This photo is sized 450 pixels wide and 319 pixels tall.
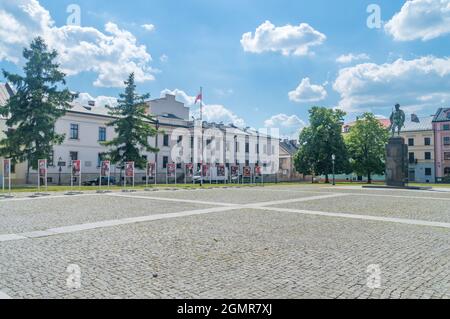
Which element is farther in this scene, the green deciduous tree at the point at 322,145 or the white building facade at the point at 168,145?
the green deciduous tree at the point at 322,145

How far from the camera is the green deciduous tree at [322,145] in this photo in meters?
49.3

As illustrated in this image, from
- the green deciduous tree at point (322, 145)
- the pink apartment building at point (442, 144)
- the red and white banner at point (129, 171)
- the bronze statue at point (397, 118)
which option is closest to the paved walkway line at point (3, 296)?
the red and white banner at point (129, 171)

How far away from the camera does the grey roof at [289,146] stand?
74562mm

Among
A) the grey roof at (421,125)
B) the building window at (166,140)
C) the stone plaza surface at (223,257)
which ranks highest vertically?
the grey roof at (421,125)

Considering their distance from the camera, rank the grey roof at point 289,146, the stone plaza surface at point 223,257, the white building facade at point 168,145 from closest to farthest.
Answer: the stone plaza surface at point 223,257 < the white building facade at point 168,145 < the grey roof at point 289,146

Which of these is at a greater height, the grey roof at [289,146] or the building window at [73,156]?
the grey roof at [289,146]

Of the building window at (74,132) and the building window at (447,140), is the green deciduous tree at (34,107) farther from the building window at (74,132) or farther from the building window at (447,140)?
the building window at (447,140)

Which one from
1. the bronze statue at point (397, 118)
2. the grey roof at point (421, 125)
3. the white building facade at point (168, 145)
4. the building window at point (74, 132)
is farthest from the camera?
the grey roof at point (421, 125)

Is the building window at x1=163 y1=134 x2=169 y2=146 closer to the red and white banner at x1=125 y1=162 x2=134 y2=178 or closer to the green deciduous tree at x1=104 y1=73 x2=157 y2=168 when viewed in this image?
the green deciduous tree at x1=104 y1=73 x2=157 y2=168

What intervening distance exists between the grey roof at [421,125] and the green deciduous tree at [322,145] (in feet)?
77.1

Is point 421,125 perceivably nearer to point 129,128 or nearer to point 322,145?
point 322,145

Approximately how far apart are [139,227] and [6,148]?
90.5 ft

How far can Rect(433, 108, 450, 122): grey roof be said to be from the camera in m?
63.3
